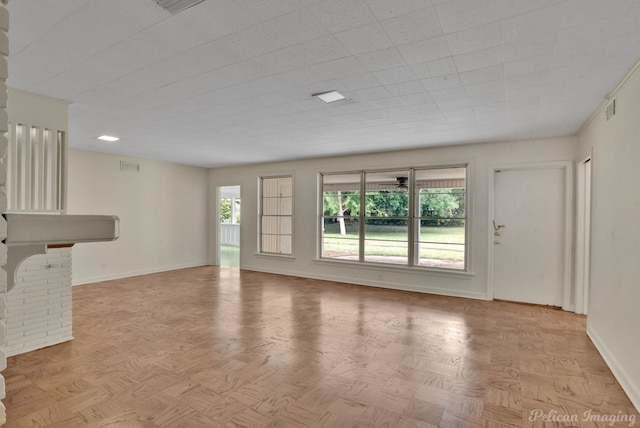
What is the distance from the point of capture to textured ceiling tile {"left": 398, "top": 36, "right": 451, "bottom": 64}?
228 cm

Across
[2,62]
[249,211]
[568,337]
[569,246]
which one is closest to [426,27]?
[2,62]

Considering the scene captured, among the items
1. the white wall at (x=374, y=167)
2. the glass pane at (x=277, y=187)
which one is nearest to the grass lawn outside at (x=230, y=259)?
the white wall at (x=374, y=167)

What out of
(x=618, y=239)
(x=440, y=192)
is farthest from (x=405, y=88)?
(x=440, y=192)

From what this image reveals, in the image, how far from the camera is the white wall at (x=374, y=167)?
5219 millimetres

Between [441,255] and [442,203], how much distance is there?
90cm

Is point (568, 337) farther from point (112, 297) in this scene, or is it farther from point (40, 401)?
point (112, 297)

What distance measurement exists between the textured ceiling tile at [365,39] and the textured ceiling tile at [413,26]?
50mm

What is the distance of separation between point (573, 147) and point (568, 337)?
105 inches

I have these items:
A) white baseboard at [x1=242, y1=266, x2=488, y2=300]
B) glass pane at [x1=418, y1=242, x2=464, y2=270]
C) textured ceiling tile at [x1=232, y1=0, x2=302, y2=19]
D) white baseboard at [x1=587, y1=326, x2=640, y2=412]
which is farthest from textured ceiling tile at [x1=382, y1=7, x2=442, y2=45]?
white baseboard at [x1=242, y1=266, x2=488, y2=300]

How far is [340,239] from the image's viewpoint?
22.9ft

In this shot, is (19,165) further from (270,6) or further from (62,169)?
(270,6)

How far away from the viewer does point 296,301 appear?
16.9ft

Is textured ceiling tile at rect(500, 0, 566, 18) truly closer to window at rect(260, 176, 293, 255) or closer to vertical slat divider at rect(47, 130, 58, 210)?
vertical slat divider at rect(47, 130, 58, 210)

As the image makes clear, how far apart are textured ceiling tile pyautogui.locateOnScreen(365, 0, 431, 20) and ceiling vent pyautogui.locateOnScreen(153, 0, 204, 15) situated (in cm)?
97
